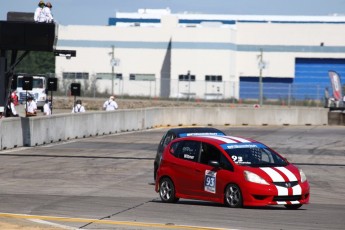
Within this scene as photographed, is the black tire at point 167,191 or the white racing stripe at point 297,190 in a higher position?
the white racing stripe at point 297,190

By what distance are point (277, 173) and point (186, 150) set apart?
2078 mm

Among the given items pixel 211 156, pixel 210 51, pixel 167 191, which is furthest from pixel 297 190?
pixel 210 51

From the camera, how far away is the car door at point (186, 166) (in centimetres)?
1794

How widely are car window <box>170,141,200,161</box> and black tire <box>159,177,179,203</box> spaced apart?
21.5 inches

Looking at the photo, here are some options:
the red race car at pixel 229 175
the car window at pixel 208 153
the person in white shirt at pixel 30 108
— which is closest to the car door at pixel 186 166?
the red race car at pixel 229 175

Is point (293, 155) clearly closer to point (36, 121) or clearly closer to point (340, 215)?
point (36, 121)

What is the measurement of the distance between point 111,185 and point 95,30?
71416mm

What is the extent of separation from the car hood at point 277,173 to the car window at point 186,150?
1344mm

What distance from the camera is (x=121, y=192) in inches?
823

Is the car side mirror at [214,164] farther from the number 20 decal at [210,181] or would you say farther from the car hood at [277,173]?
the car hood at [277,173]

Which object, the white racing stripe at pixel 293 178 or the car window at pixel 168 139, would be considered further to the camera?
the car window at pixel 168 139

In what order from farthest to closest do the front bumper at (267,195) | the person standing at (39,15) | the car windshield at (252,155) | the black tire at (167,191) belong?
the person standing at (39,15), the black tire at (167,191), the car windshield at (252,155), the front bumper at (267,195)

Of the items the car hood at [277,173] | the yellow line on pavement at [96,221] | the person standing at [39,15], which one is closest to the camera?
the yellow line on pavement at [96,221]

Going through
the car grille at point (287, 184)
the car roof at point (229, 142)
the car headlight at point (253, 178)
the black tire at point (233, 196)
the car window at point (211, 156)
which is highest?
the car roof at point (229, 142)
